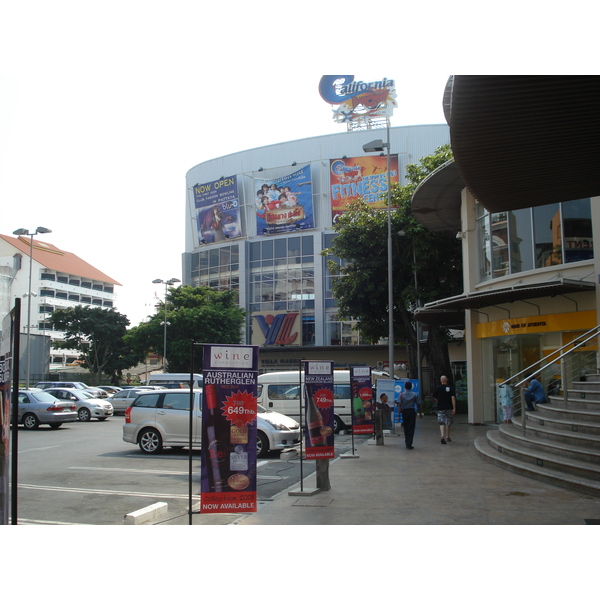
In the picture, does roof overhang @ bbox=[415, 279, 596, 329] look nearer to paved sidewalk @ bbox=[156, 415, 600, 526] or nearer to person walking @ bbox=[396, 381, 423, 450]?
person walking @ bbox=[396, 381, 423, 450]

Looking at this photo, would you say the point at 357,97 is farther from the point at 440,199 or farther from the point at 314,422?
the point at 314,422

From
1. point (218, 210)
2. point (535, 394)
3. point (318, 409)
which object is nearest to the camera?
point (318, 409)

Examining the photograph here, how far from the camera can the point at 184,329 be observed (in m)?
45.9

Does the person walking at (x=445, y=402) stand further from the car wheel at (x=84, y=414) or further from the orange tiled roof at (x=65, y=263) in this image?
the orange tiled roof at (x=65, y=263)

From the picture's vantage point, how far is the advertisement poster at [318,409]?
32.8ft

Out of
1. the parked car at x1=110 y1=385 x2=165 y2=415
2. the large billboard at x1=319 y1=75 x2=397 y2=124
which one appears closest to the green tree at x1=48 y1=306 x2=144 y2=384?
the parked car at x1=110 y1=385 x2=165 y2=415

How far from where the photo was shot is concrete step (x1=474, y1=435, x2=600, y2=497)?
9109 millimetres

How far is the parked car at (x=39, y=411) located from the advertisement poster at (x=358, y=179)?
34114 mm

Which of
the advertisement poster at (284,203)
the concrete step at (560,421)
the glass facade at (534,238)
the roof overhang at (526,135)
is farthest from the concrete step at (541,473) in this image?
the advertisement poster at (284,203)

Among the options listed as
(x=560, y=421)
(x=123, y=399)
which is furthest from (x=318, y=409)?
(x=123, y=399)

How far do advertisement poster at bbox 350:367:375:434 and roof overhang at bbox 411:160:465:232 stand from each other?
730cm

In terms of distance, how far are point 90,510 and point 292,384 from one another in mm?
11969

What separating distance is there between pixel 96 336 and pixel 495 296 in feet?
146
